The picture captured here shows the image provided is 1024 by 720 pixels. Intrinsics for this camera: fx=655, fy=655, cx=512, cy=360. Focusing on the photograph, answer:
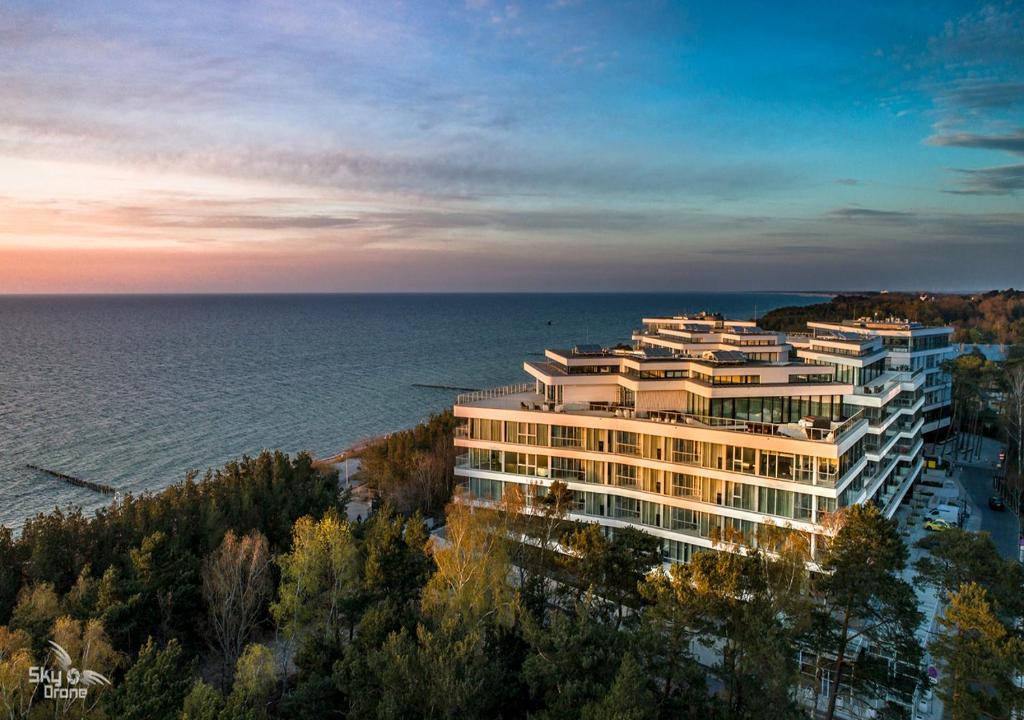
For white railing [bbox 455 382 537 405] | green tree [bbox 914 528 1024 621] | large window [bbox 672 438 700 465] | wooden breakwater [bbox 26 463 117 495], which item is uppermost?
white railing [bbox 455 382 537 405]

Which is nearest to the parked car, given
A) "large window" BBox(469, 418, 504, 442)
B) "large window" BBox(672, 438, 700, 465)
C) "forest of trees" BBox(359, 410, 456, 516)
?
"large window" BBox(672, 438, 700, 465)

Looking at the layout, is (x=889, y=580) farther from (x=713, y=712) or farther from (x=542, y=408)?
(x=542, y=408)

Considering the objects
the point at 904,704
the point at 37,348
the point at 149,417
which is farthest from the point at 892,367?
the point at 37,348

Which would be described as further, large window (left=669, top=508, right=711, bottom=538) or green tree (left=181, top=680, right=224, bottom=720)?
large window (left=669, top=508, right=711, bottom=538)

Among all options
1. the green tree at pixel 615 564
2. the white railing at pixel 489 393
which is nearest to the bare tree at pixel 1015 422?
the green tree at pixel 615 564

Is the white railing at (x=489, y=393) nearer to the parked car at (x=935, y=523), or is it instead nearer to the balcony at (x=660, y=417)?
the balcony at (x=660, y=417)

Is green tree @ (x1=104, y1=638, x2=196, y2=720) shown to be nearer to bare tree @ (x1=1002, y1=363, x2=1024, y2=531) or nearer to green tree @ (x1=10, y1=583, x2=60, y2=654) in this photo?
green tree @ (x1=10, y1=583, x2=60, y2=654)

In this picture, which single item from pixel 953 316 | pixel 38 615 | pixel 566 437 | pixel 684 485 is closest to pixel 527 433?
pixel 566 437
